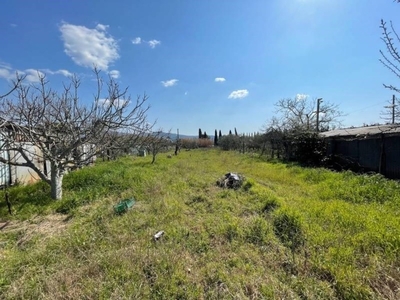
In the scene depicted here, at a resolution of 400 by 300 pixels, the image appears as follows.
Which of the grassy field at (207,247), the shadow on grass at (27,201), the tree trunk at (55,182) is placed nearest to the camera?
the grassy field at (207,247)

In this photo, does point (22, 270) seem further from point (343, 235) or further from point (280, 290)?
point (343, 235)

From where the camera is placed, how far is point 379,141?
8.71 meters

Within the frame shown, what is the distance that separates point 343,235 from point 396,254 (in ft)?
2.12

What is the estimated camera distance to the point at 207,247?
3.26 m

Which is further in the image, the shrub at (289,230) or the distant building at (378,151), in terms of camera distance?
the distant building at (378,151)

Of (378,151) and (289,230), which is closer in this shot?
(289,230)

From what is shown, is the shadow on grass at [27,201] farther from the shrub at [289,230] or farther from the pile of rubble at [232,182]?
the shrub at [289,230]

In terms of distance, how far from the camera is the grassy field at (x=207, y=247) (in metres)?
2.38

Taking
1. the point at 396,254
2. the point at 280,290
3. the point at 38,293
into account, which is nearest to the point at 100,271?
the point at 38,293

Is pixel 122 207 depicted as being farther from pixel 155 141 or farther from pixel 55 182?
pixel 155 141

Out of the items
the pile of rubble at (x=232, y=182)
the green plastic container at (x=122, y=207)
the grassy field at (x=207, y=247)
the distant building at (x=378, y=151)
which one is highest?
the distant building at (x=378, y=151)

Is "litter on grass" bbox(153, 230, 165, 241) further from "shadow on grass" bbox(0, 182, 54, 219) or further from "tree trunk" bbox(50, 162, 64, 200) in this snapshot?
"tree trunk" bbox(50, 162, 64, 200)

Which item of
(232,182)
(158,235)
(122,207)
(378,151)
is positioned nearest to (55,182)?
(122,207)

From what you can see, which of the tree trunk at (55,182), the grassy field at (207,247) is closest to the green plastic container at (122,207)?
the grassy field at (207,247)
